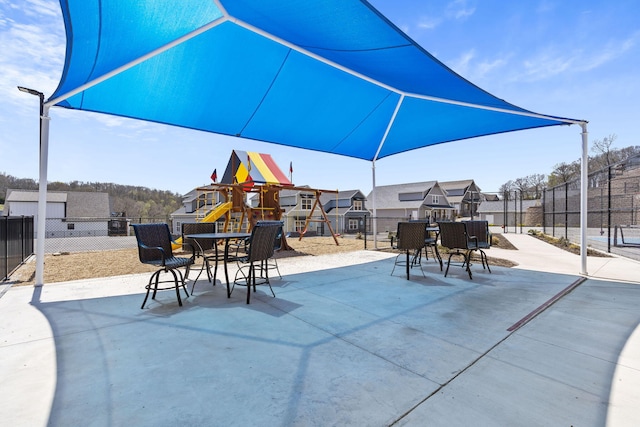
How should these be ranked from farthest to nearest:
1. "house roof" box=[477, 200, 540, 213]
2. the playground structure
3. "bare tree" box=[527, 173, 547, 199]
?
1. "bare tree" box=[527, 173, 547, 199]
2. "house roof" box=[477, 200, 540, 213]
3. the playground structure

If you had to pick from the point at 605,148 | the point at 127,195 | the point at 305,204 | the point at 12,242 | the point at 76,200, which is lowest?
the point at 12,242

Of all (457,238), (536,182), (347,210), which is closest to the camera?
(457,238)

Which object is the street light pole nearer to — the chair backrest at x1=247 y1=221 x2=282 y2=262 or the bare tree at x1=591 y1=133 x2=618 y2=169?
the chair backrest at x1=247 y1=221 x2=282 y2=262

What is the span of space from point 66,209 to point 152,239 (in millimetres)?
43745

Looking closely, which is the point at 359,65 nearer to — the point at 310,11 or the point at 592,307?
the point at 310,11

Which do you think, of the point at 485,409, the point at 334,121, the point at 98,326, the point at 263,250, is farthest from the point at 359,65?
the point at 98,326

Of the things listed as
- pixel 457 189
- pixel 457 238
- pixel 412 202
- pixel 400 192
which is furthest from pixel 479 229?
pixel 457 189

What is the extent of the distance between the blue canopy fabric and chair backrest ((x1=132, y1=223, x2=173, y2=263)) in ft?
7.01

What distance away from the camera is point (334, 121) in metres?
6.93

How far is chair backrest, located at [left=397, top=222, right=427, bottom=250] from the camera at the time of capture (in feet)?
16.6

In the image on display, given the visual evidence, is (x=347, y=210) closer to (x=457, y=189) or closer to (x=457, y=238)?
(x=457, y=189)

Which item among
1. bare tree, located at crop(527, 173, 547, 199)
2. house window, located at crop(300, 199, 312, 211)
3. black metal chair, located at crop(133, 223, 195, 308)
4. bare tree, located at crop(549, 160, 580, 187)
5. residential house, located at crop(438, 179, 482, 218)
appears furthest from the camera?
bare tree, located at crop(527, 173, 547, 199)

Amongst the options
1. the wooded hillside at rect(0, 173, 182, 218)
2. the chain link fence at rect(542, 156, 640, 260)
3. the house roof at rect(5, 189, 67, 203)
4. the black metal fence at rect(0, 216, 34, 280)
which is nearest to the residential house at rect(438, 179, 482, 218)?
the chain link fence at rect(542, 156, 640, 260)

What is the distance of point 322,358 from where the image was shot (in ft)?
7.50
